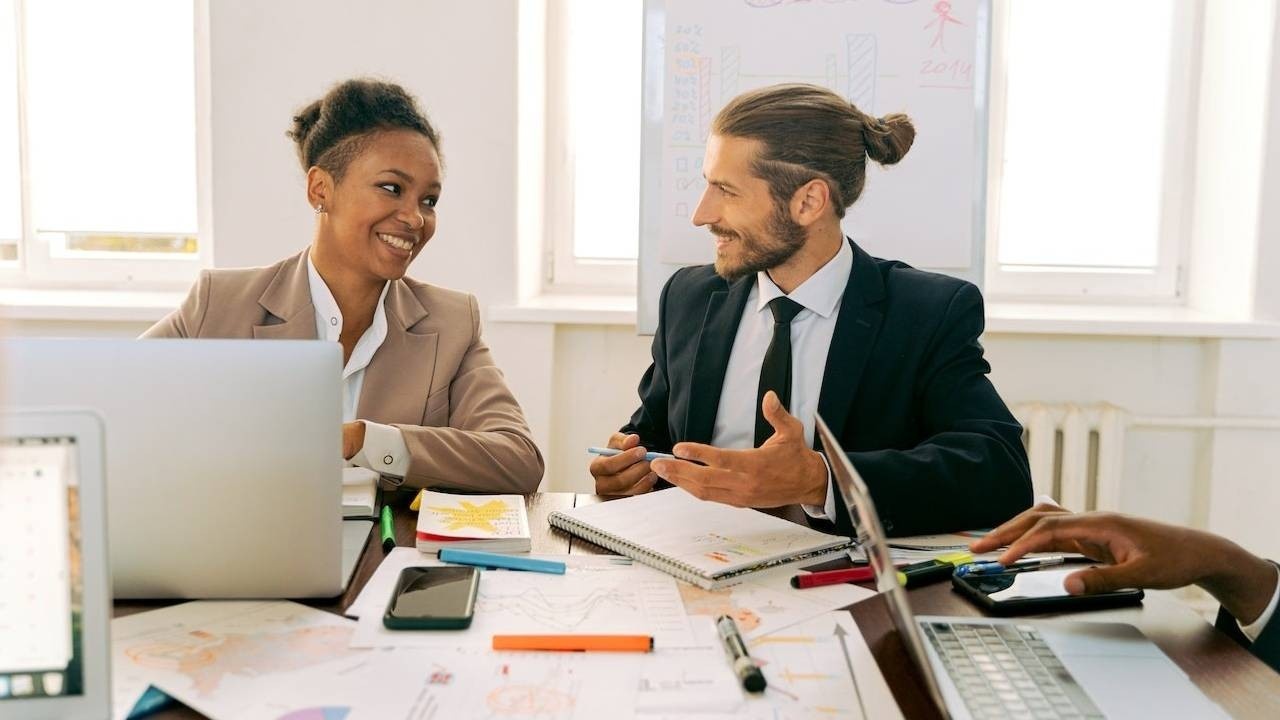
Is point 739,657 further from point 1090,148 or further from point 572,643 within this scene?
point 1090,148

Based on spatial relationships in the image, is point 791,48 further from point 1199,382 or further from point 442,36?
point 1199,382

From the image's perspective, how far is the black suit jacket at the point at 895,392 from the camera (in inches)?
58.9

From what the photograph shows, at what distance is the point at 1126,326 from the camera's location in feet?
9.80

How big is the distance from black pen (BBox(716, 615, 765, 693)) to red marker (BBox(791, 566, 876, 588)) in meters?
0.14

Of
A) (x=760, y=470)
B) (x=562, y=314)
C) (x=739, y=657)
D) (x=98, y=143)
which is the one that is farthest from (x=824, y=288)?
(x=98, y=143)

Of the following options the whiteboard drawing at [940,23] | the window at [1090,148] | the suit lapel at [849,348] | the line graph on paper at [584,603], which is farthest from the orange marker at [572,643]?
the window at [1090,148]

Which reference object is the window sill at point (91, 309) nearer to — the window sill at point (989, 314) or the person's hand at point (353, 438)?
the window sill at point (989, 314)

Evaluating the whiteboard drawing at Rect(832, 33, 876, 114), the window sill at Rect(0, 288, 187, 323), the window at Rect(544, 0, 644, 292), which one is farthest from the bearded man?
the window sill at Rect(0, 288, 187, 323)

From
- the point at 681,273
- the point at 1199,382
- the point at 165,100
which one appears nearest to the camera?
the point at 681,273

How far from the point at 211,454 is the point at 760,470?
634 millimetres

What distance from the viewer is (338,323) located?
1934 mm

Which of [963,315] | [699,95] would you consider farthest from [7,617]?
[699,95]

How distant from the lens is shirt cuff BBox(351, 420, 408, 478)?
1578mm

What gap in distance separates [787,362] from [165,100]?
7.72 ft
